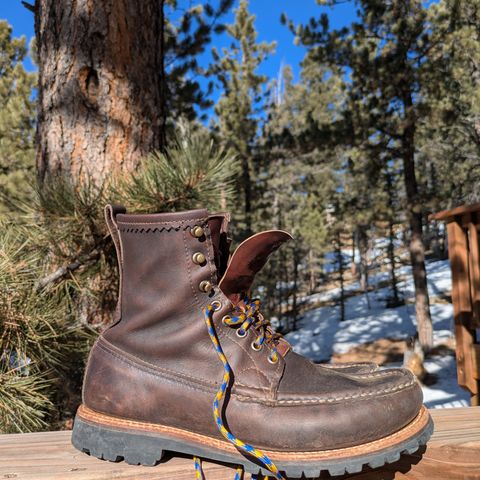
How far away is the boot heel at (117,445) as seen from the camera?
2.80 ft

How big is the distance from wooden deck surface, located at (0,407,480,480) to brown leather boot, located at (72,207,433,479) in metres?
0.03

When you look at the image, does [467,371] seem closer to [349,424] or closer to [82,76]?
[349,424]

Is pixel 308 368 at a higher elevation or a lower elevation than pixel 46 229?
lower

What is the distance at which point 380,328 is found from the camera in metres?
13.9

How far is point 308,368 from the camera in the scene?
35.3 inches

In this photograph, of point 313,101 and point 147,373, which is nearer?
point 147,373

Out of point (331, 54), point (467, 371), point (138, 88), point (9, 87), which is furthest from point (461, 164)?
point (138, 88)

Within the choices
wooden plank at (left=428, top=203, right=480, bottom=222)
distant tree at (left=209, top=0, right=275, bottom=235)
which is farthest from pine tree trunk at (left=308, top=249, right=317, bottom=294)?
wooden plank at (left=428, top=203, right=480, bottom=222)

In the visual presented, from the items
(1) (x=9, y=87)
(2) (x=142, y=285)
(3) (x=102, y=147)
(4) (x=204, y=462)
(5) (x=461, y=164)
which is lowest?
(4) (x=204, y=462)

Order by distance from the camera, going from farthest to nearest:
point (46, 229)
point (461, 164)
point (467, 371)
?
point (461, 164) < point (467, 371) < point (46, 229)

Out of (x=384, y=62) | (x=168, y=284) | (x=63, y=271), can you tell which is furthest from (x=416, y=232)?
(x=168, y=284)

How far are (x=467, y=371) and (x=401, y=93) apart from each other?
635cm

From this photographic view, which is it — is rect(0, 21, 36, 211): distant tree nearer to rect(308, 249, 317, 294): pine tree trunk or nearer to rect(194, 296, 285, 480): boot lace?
rect(194, 296, 285, 480): boot lace

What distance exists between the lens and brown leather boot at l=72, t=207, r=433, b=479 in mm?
804
